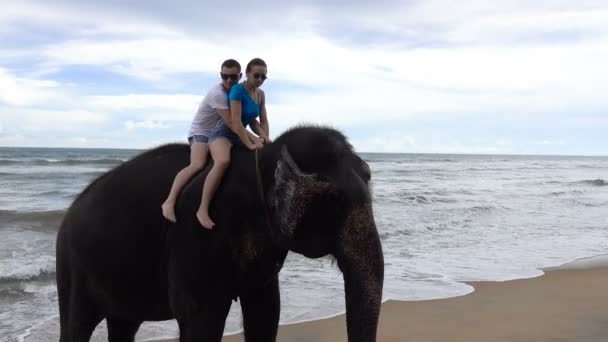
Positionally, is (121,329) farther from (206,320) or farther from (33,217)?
(33,217)

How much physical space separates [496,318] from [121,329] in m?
3.78

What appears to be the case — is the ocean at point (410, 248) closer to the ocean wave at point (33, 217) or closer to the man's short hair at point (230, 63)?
the ocean wave at point (33, 217)

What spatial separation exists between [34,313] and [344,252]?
4.84 metres

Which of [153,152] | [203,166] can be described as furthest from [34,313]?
[203,166]

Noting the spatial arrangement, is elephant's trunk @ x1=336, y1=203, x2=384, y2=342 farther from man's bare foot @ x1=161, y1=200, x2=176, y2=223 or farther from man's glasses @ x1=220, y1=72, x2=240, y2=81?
man's glasses @ x1=220, y1=72, x2=240, y2=81

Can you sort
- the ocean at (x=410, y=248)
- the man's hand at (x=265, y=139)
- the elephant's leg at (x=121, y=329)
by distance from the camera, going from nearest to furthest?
the man's hand at (x=265, y=139), the elephant's leg at (x=121, y=329), the ocean at (x=410, y=248)

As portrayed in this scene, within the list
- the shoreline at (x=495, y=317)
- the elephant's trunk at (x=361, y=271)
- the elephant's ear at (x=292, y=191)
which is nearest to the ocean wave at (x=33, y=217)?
the shoreline at (x=495, y=317)

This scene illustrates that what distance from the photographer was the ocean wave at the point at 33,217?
1387 cm

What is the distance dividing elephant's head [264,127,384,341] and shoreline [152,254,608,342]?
3.12 meters

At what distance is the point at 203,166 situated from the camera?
3461 mm

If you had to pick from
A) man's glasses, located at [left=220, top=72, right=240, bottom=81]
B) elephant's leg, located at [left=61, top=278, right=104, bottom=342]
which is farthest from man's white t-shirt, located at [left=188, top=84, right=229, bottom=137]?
elephant's leg, located at [left=61, top=278, right=104, bottom=342]

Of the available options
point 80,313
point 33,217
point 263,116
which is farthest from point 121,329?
point 33,217

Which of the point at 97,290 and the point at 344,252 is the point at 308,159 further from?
the point at 97,290

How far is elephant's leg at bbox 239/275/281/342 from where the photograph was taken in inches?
141
